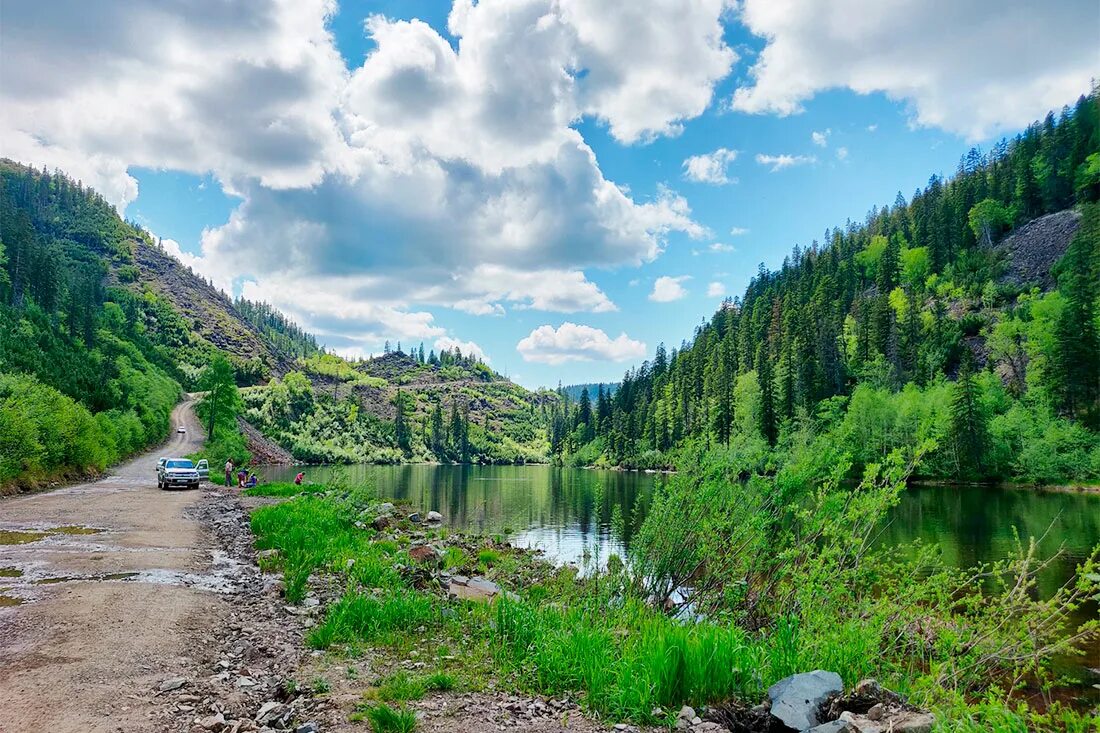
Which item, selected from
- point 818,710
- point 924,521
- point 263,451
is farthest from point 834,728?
point 263,451

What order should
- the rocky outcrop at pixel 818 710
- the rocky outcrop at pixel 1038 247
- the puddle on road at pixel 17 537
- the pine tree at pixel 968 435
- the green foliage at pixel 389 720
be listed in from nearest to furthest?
1. the rocky outcrop at pixel 818 710
2. the green foliage at pixel 389 720
3. the puddle on road at pixel 17 537
4. the pine tree at pixel 968 435
5. the rocky outcrop at pixel 1038 247

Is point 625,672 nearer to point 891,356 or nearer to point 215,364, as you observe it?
point 215,364

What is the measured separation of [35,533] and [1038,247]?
176220 mm

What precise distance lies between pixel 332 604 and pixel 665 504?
720 centimetres

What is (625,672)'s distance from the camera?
7238 millimetres

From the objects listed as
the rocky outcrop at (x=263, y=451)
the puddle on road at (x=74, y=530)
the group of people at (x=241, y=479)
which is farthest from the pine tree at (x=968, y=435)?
the rocky outcrop at (x=263, y=451)

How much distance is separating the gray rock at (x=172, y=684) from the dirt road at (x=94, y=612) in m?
0.14

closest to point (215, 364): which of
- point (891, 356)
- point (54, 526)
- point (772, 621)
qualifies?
point (54, 526)

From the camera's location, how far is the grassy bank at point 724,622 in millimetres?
7051

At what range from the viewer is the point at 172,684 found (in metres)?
7.51

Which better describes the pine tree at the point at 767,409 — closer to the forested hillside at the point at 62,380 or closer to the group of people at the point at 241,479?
the group of people at the point at 241,479

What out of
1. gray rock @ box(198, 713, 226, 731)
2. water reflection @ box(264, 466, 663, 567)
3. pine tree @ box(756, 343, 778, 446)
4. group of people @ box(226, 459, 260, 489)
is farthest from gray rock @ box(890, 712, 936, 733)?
pine tree @ box(756, 343, 778, 446)

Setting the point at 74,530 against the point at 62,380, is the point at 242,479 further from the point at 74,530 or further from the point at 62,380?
the point at 74,530

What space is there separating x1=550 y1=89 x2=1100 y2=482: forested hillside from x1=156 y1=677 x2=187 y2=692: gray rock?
37312 millimetres
